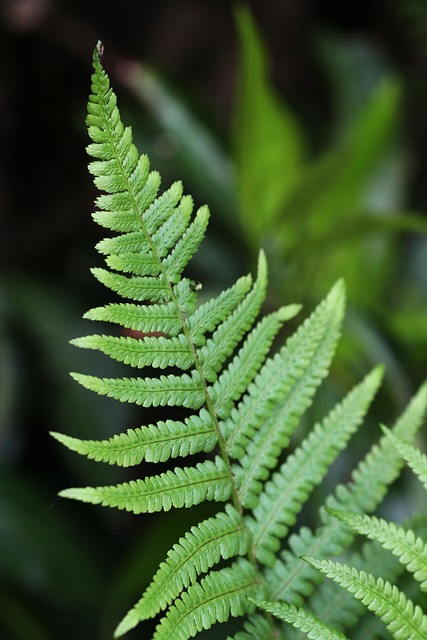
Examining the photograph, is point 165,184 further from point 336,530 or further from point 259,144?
point 336,530

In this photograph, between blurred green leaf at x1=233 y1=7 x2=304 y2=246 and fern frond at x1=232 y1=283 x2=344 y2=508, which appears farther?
blurred green leaf at x1=233 y1=7 x2=304 y2=246

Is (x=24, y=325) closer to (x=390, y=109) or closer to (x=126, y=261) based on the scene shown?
(x=390, y=109)

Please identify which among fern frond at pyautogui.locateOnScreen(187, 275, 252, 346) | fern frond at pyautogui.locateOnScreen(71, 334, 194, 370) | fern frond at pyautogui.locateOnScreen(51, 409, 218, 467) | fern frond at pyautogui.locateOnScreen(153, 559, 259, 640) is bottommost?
fern frond at pyautogui.locateOnScreen(153, 559, 259, 640)

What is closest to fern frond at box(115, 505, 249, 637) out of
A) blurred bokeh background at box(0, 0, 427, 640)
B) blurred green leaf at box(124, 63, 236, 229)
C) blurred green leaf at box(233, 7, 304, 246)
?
blurred bokeh background at box(0, 0, 427, 640)

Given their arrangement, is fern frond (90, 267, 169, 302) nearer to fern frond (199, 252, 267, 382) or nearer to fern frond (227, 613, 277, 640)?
fern frond (199, 252, 267, 382)

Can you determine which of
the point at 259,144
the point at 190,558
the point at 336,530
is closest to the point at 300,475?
the point at 336,530
